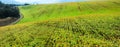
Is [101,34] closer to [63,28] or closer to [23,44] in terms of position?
[63,28]

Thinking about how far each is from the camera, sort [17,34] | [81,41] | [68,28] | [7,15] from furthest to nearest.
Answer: [7,15], [68,28], [17,34], [81,41]

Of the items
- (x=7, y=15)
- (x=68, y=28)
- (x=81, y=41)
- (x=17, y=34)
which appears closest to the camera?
(x=81, y=41)

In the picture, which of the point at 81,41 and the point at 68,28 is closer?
the point at 81,41

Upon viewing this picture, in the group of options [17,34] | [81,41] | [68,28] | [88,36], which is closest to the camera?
[81,41]

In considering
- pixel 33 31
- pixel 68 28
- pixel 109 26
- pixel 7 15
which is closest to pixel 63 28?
pixel 68 28

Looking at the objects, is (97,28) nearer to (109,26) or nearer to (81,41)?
(109,26)

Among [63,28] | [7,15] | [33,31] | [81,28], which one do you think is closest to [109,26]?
[81,28]

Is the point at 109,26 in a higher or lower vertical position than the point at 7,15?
higher

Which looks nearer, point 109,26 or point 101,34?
point 101,34

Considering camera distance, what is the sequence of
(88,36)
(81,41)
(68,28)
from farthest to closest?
(68,28)
(88,36)
(81,41)
